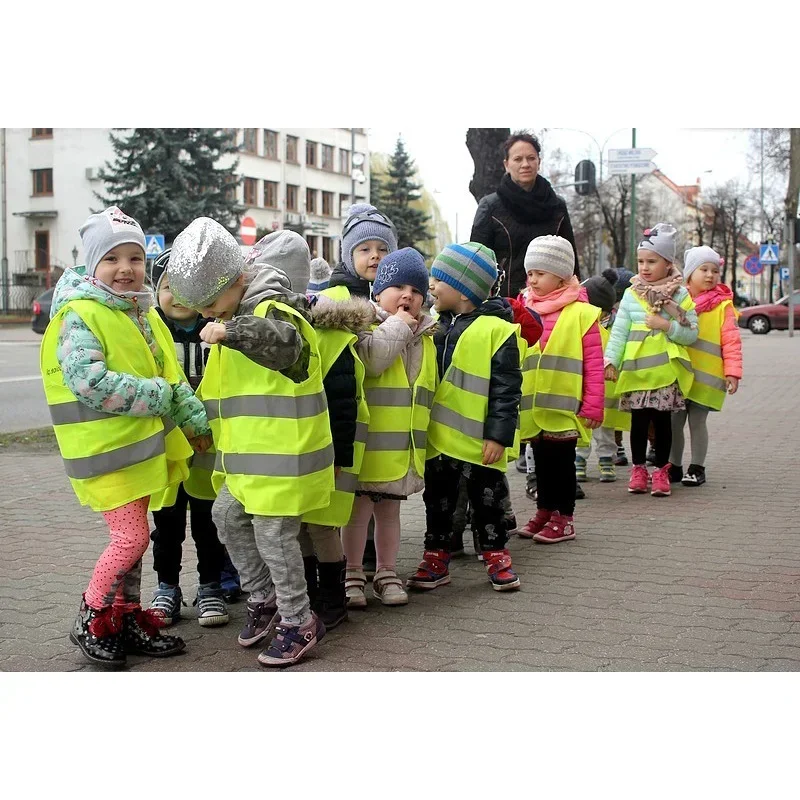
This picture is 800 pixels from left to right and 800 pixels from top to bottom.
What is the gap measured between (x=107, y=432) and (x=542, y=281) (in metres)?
2.98

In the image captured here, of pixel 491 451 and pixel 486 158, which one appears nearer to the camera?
pixel 491 451

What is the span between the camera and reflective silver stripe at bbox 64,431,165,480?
3.74m

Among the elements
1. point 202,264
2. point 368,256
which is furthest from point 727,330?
point 202,264

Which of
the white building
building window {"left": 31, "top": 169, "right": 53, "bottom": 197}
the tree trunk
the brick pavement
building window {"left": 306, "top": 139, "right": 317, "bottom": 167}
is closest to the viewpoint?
the brick pavement

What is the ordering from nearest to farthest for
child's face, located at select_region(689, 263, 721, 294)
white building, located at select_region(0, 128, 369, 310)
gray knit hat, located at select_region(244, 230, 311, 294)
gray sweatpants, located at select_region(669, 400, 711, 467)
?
gray knit hat, located at select_region(244, 230, 311, 294) < gray sweatpants, located at select_region(669, 400, 711, 467) < child's face, located at select_region(689, 263, 721, 294) < white building, located at select_region(0, 128, 369, 310)

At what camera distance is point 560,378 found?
19.6 ft

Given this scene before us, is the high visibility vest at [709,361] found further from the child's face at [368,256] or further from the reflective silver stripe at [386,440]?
the reflective silver stripe at [386,440]

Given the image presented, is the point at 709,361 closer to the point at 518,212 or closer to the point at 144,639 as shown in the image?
the point at 518,212

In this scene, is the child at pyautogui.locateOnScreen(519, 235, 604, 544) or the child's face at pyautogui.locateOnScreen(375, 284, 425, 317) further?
the child at pyautogui.locateOnScreen(519, 235, 604, 544)

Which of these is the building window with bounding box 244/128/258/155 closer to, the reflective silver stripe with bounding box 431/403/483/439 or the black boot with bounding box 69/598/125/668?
the reflective silver stripe with bounding box 431/403/483/439

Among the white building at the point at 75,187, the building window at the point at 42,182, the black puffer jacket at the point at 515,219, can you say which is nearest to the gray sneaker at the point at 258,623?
the black puffer jacket at the point at 515,219

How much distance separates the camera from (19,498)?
7543mm

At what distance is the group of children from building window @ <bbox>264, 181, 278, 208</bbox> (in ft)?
148

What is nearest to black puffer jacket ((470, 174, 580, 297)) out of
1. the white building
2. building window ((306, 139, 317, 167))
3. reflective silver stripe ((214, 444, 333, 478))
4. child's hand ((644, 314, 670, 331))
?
child's hand ((644, 314, 670, 331))
